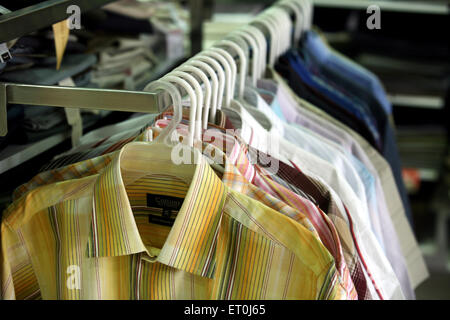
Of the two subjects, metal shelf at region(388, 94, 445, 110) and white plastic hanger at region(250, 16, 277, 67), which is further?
metal shelf at region(388, 94, 445, 110)

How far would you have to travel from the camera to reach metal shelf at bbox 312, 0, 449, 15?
2067 millimetres

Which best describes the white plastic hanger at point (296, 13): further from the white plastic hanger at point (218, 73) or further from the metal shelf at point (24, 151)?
the metal shelf at point (24, 151)

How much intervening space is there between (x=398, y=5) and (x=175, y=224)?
177 cm

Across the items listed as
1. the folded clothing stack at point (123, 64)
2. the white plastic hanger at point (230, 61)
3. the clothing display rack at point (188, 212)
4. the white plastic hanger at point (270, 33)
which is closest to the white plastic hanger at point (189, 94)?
the clothing display rack at point (188, 212)

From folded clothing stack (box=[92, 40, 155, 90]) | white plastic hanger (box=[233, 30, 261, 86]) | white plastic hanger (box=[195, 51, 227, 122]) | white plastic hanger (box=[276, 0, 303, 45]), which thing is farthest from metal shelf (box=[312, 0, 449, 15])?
white plastic hanger (box=[195, 51, 227, 122])

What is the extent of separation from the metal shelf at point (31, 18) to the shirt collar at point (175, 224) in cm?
20

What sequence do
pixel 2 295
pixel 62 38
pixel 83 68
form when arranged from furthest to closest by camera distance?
1. pixel 83 68
2. pixel 62 38
3. pixel 2 295

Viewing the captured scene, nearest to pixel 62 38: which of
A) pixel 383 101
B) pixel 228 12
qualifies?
pixel 383 101

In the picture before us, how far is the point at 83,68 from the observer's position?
1.12 meters

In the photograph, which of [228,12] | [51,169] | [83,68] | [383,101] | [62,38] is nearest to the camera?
[51,169]

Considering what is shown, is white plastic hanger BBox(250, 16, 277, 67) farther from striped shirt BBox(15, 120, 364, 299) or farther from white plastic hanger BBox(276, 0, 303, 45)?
striped shirt BBox(15, 120, 364, 299)

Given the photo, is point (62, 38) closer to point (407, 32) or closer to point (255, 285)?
point (255, 285)
